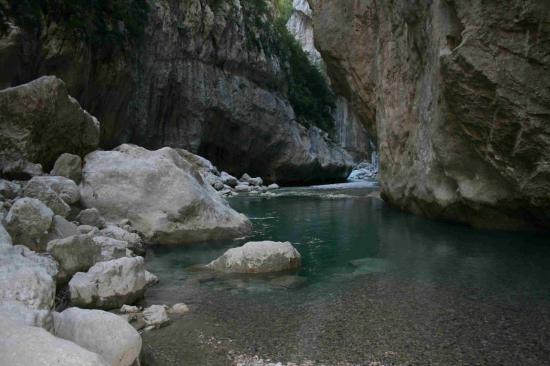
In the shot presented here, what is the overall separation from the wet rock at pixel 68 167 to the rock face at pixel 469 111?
7.28 meters

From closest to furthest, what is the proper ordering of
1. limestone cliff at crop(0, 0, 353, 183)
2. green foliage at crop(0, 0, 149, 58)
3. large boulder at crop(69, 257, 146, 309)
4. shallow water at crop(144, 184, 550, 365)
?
shallow water at crop(144, 184, 550, 365), large boulder at crop(69, 257, 146, 309), green foliage at crop(0, 0, 149, 58), limestone cliff at crop(0, 0, 353, 183)

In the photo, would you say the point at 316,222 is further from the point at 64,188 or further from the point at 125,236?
the point at 64,188

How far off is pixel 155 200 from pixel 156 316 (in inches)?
200

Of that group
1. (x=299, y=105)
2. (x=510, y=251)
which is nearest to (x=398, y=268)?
(x=510, y=251)

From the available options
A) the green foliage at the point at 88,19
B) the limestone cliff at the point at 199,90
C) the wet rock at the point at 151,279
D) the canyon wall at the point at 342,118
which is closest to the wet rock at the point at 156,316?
the wet rock at the point at 151,279

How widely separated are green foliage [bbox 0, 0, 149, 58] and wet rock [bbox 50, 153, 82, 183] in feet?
30.3

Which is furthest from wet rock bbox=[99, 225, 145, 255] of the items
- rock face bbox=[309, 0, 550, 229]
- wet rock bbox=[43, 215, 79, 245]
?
rock face bbox=[309, 0, 550, 229]

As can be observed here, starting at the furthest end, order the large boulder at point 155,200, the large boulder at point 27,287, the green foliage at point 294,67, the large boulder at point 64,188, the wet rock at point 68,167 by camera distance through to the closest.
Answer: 1. the green foliage at point 294,67
2. the wet rock at point 68,167
3. the large boulder at point 155,200
4. the large boulder at point 64,188
5. the large boulder at point 27,287

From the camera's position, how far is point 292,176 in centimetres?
3925

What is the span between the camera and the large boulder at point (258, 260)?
7.22 meters

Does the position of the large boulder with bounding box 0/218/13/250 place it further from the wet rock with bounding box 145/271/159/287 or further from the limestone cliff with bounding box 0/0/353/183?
the limestone cliff with bounding box 0/0/353/183

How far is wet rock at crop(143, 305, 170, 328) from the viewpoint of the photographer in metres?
4.89

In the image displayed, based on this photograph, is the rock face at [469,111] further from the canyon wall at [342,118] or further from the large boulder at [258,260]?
the canyon wall at [342,118]

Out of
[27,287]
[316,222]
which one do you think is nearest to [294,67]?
[316,222]
